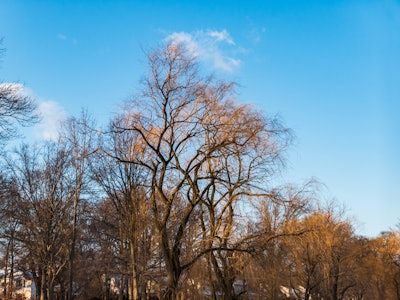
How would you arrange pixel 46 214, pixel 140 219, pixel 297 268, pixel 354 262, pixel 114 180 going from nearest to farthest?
pixel 140 219
pixel 114 180
pixel 46 214
pixel 297 268
pixel 354 262

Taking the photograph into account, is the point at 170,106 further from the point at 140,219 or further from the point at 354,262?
the point at 354,262

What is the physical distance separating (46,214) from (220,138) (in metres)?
13.6

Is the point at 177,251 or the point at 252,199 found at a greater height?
the point at 252,199

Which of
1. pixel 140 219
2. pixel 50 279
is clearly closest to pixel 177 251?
pixel 140 219

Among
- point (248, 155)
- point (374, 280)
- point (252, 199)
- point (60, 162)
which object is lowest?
point (374, 280)

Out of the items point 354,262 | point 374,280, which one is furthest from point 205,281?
point 374,280

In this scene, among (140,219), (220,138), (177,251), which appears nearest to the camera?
(177,251)

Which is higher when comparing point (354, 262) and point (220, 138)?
point (220, 138)

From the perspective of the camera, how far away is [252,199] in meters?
13.0

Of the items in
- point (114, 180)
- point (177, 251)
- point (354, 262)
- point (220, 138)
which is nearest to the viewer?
point (177, 251)

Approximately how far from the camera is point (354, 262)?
3647 centimetres

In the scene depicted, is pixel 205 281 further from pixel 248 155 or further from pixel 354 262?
pixel 354 262

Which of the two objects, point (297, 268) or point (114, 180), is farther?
point (297, 268)

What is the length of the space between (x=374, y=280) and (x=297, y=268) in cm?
1634
